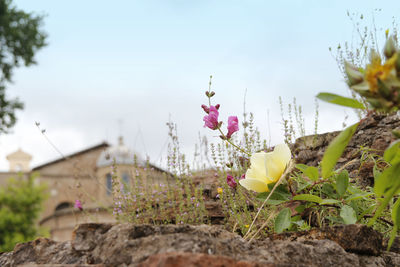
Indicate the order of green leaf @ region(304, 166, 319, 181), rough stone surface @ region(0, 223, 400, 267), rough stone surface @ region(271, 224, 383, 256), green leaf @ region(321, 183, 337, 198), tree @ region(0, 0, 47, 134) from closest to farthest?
rough stone surface @ region(0, 223, 400, 267)
rough stone surface @ region(271, 224, 383, 256)
green leaf @ region(304, 166, 319, 181)
green leaf @ region(321, 183, 337, 198)
tree @ region(0, 0, 47, 134)

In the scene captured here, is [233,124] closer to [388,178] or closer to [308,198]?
[308,198]

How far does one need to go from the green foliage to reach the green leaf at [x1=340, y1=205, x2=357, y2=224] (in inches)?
680

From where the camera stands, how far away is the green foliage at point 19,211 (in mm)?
17141

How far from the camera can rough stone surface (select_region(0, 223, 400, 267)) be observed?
118 cm

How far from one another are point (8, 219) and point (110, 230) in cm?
1794

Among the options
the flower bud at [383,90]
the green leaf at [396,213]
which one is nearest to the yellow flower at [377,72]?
the flower bud at [383,90]

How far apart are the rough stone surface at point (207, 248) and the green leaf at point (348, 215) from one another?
0.29ft

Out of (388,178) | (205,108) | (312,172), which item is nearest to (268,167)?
(312,172)

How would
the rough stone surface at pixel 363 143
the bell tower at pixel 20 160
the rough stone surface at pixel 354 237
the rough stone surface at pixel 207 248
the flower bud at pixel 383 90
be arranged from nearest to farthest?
1. the flower bud at pixel 383 90
2. the rough stone surface at pixel 207 248
3. the rough stone surface at pixel 354 237
4. the rough stone surface at pixel 363 143
5. the bell tower at pixel 20 160

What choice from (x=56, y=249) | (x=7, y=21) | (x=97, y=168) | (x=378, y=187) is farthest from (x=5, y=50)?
(x=378, y=187)

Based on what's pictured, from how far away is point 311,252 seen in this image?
4.62 ft

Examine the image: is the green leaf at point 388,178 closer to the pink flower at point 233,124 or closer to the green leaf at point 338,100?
the green leaf at point 338,100

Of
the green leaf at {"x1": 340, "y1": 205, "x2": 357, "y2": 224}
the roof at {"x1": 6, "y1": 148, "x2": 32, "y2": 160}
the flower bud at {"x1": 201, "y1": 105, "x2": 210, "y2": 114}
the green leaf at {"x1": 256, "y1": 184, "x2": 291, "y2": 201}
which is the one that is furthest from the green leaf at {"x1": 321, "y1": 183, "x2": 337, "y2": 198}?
the roof at {"x1": 6, "y1": 148, "x2": 32, "y2": 160}

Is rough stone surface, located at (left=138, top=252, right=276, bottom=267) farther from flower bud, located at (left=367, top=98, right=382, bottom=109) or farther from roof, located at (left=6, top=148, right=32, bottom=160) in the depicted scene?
roof, located at (left=6, top=148, right=32, bottom=160)
